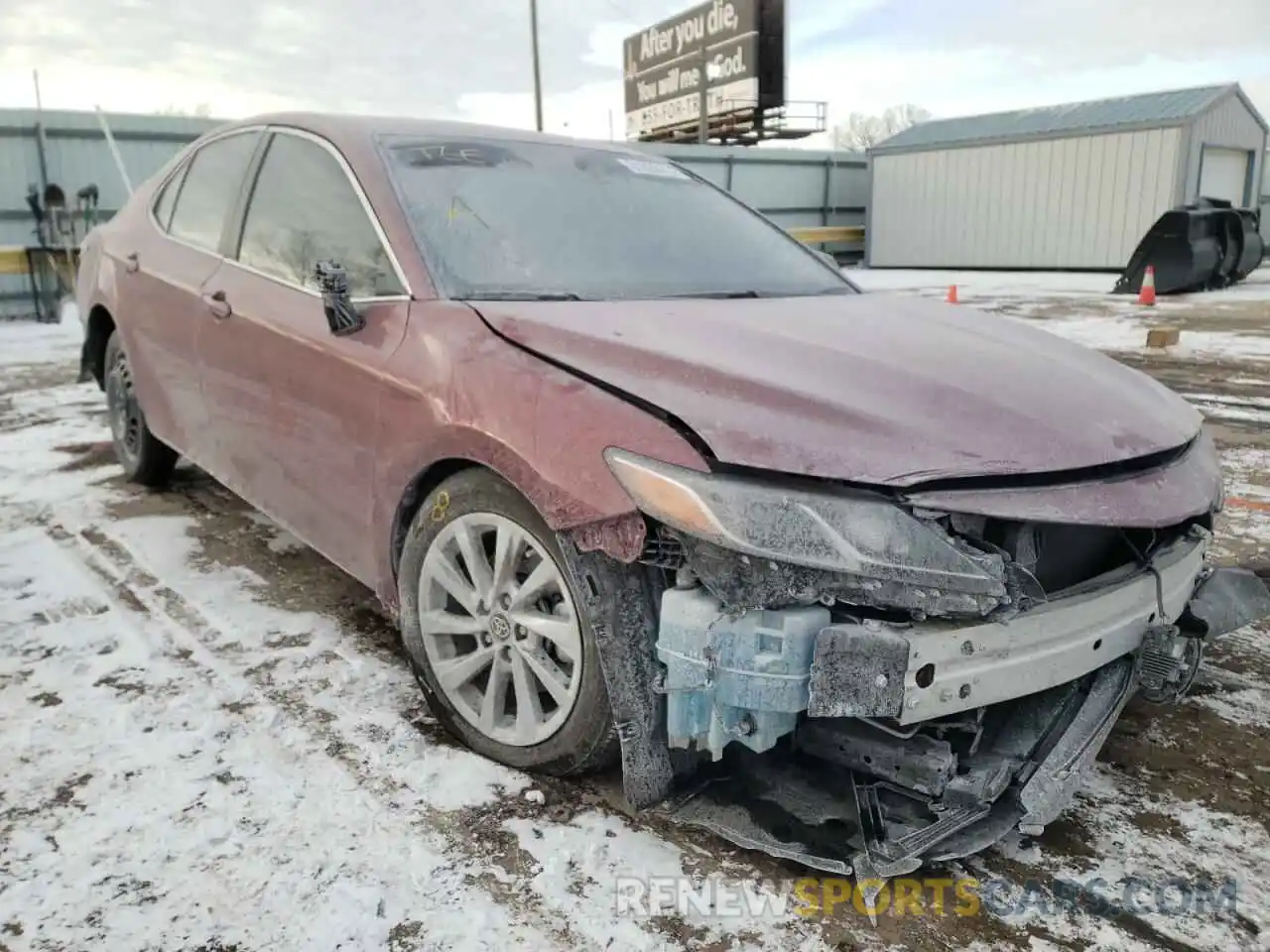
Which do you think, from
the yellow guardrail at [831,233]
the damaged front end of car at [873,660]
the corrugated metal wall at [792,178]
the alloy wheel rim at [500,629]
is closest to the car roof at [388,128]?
the alloy wheel rim at [500,629]

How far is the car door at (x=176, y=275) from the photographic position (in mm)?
3527

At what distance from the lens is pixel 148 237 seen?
4031 mm

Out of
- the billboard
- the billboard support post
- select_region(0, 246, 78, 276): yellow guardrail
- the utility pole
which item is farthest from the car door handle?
the billboard support post

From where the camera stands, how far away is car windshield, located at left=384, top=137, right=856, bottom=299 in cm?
259

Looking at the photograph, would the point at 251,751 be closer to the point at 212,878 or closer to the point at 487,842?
the point at 212,878

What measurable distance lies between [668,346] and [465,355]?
1.62 feet

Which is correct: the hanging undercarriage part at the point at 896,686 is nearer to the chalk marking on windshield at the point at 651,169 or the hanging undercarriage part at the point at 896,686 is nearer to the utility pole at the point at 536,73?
the chalk marking on windshield at the point at 651,169

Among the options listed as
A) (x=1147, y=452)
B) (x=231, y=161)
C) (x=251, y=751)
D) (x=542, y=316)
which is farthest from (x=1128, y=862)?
(x=231, y=161)

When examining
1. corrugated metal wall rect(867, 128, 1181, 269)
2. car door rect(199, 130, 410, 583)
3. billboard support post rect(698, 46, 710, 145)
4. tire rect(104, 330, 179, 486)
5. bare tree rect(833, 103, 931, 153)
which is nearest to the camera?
car door rect(199, 130, 410, 583)

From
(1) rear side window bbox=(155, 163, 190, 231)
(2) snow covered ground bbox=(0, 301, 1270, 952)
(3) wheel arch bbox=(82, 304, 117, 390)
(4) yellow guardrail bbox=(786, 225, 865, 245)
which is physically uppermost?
(4) yellow guardrail bbox=(786, 225, 865, 245)

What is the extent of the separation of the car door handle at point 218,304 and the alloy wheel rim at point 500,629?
142cm

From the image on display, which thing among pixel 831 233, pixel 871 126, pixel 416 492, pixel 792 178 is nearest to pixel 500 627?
pixel 416 492

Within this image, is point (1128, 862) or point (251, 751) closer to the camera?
point (1128, 862)

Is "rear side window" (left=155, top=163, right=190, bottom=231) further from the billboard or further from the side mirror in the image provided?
the billboard
